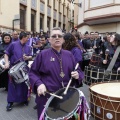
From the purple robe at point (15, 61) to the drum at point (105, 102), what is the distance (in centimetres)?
205

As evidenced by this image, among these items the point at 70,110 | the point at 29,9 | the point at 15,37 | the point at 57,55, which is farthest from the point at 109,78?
the point at 29,9

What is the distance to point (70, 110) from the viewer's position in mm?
2275

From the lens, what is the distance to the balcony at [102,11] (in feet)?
48.9

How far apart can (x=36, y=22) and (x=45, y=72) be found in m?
18.9

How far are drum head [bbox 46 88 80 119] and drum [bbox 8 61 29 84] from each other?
211 cm

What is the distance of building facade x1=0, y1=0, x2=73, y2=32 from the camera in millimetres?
15257

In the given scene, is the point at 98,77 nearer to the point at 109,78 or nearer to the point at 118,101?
the point at 109,78

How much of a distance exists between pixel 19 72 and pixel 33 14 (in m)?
17.1

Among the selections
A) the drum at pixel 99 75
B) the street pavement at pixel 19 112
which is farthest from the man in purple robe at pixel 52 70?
the street pavement at pixel 19 112

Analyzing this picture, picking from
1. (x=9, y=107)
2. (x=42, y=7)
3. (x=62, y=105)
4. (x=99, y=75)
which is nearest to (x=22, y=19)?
(x=42, y=7)

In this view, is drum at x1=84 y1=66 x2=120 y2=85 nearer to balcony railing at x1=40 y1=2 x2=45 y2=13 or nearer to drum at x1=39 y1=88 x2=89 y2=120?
drum at x1=39 y1=88 x2=89 y2=120

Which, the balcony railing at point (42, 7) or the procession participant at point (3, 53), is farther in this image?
the balcony railing at point (42, 7)

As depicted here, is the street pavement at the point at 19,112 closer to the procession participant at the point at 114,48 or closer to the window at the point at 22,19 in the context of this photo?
the procession participant at the point at 114,48

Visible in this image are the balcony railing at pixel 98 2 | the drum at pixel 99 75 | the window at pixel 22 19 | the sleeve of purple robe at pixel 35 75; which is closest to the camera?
the sleeve of purple robe at pixel 35 75
